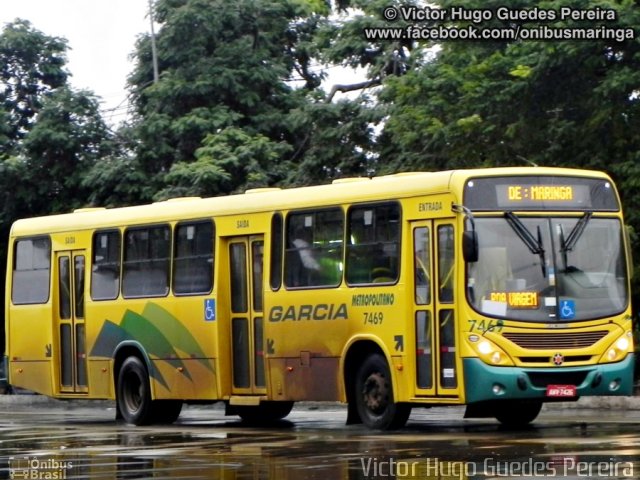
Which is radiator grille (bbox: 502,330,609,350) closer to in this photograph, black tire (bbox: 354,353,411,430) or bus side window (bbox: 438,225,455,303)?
bus side window (bbox: 438,225,455,303)

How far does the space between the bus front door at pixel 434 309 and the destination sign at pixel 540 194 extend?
463mm

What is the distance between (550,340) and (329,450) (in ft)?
10.7

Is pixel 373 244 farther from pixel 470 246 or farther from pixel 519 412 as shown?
pixel 519 412

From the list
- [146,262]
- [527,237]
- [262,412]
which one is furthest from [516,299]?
[146,262]

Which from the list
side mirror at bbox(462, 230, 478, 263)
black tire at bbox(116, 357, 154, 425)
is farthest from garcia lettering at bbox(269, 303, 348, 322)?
black tire at bbox(116, 357, 154, 425)

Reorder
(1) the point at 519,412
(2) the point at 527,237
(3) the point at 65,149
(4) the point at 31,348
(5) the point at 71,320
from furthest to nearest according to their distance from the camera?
(3) the point at 65,149
(4) the point at 31,348
(5) the point at 71,320
(1) the point at 519,412
(2) the point at 527,237

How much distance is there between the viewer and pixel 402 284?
57.2 ft

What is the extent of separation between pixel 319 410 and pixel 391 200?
7.99 metres

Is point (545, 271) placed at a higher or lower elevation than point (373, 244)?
lower

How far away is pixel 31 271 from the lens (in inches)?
955

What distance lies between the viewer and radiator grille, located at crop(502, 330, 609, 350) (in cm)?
1658

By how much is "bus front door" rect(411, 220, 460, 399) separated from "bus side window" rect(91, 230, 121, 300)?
20.6 ft

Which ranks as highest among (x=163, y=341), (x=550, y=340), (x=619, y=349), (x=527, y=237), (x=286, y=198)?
(x=286, y=198)

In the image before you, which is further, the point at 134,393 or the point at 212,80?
the point at 212,80
